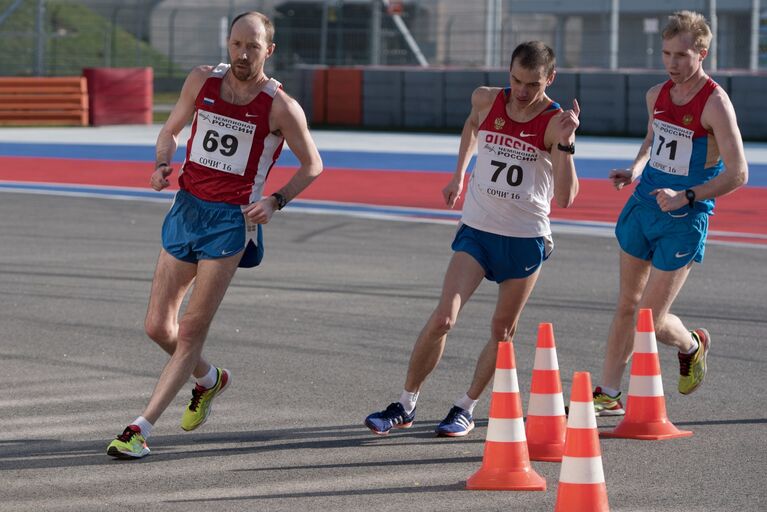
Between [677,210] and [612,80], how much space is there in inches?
854

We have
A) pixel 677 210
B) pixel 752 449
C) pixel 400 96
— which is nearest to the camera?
pixel 752 449

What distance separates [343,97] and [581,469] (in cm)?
2658

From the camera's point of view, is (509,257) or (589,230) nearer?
(509,257)

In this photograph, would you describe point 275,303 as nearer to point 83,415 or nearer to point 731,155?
point 83,415

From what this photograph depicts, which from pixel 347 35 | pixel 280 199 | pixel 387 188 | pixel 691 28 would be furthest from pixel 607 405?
pixel 347 35

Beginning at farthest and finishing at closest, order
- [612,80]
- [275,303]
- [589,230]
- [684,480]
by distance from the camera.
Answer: [612,80]
[589,230]
[275,303]
[684,480]

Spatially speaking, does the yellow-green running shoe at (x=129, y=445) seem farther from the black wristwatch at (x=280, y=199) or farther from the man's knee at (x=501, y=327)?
the man's knee at (x=501, y=327)

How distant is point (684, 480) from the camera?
234 inches

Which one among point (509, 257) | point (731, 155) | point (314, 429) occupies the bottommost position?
point (314, 429)

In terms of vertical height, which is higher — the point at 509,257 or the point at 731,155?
the point at 731,155

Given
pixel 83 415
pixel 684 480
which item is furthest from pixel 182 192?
pixel 684 480

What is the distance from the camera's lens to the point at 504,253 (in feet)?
22.1

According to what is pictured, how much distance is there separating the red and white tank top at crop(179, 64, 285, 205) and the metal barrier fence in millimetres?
23842

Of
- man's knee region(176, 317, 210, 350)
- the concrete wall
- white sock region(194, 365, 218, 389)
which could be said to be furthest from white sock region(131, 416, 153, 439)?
the concrete wall
